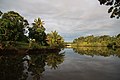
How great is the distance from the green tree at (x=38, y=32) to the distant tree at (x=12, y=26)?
1196cm

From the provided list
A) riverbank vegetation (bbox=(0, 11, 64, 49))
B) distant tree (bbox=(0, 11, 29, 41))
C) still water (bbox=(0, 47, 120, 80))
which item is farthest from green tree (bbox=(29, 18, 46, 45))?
still water (bbox=(0, 47, 120, 80))

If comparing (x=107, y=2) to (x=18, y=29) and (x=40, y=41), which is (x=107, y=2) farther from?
(x=40, y=41)

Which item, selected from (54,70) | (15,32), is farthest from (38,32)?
(54,70)

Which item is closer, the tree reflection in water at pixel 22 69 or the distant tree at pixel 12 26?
the tree reflection in water at pixel 22 69

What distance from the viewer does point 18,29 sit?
234 feet

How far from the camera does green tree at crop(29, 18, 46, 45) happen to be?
89.7 m

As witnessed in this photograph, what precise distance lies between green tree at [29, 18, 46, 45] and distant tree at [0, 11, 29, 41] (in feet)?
39.2

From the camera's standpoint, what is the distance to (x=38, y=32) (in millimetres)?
91000

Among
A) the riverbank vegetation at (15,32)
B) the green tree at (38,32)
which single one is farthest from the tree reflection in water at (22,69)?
the green tree at (38,32)

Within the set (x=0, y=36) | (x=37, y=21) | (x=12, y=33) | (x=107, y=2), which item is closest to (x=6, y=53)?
(x=0, y=36)

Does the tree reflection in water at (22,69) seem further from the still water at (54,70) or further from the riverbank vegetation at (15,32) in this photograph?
the riverbank vegetation at (15,32)

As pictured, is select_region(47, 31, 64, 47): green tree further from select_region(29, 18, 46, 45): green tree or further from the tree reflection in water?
the tree reflection in water

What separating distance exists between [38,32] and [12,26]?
80.0 ft

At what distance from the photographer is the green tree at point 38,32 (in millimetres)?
89688
